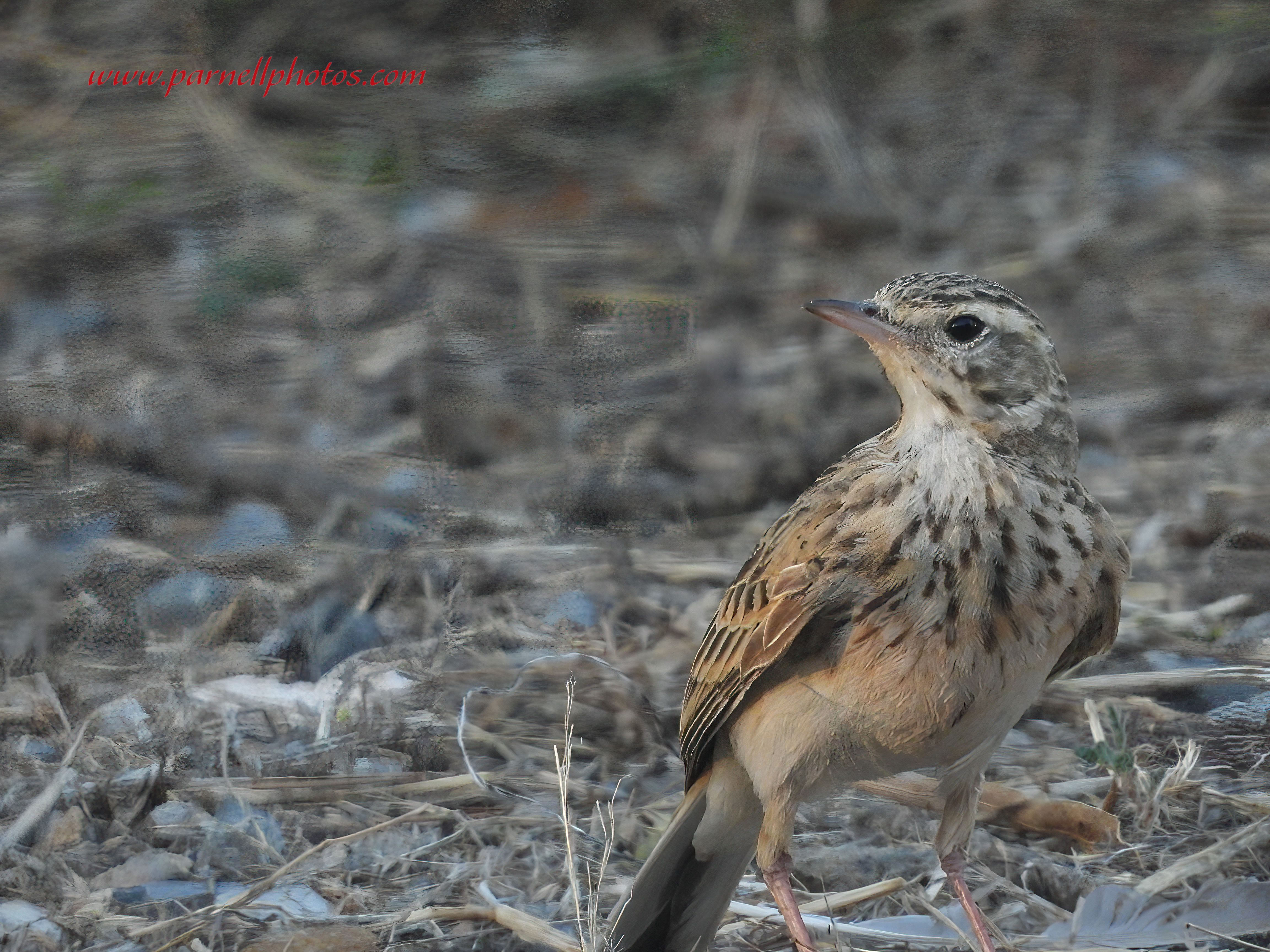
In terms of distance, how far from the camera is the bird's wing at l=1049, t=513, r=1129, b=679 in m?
3.22

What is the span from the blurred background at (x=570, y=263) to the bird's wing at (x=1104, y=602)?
2.64 meters

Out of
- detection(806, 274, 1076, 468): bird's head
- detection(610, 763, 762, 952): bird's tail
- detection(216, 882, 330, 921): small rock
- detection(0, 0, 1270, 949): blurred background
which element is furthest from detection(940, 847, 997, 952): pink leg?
detection(0, 0, 1270, 949): blurred background

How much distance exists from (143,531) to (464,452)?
1.48 m

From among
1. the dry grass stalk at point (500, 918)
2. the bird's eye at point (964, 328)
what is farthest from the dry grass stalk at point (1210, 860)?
the bird's eye at point (964, 328)

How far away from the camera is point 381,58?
24.7 ft

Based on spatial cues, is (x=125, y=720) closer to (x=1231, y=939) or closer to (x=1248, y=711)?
(x=1231, y=939)

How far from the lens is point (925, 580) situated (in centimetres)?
309

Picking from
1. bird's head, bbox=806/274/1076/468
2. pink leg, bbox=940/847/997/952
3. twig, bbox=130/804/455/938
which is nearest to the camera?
bird's head, bbox=806/274/1076/468

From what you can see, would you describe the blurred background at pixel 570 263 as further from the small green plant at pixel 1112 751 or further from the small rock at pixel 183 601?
the small green plant at pixel 1112 751

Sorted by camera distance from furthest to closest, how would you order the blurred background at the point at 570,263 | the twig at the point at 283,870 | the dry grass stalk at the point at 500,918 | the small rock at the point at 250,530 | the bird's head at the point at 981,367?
the blurred background at the point at 570,263, the small rock at the point at 250,530, the twig at the point at 283,870, the dry grass stalk at the point at 500,918, the bird's head at the point at 981,367

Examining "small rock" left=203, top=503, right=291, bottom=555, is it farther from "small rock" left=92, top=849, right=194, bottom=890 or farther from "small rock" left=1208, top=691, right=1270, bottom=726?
"small rock" left=1208, top=691, right=1270, bottom=726

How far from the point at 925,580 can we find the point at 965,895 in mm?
1058

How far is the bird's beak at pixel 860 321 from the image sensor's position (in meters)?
3.27

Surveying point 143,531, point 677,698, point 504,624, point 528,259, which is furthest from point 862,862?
point 528,259
